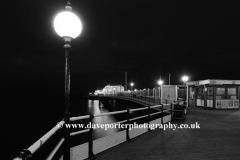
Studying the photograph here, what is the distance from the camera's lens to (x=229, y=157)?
431 cm

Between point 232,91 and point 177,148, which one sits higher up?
point 232,91

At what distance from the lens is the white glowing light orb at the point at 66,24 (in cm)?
340

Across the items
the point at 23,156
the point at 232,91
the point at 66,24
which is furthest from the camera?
the point at 232,91

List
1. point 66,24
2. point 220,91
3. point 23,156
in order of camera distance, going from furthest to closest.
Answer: point 220,91 < point 66,24 < point 23,156

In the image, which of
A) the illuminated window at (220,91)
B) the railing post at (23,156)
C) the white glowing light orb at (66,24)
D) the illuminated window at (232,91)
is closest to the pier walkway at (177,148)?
the railing post at (23,156)

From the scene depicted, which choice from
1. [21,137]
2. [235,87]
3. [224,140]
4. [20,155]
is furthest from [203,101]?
[21,137]

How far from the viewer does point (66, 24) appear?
343 cm

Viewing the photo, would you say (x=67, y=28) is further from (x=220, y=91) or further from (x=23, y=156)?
(x=220, y=91)

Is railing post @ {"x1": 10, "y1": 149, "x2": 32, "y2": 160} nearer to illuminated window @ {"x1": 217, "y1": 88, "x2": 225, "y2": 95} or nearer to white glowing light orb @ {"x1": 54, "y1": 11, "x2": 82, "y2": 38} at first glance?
white glowing light orb @ {"x1": 54, "y1": 11, "x2": 82, "y2": 38}

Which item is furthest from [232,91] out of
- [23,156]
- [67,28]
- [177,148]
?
[23,156]

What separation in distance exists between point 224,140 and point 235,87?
15642mm

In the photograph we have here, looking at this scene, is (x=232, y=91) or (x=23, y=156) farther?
(x=232, y=91)

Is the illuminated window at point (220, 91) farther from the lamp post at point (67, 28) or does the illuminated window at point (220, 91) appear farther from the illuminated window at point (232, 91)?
the lamp post at point (67, 28)

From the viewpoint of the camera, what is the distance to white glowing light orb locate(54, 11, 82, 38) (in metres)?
3.40
